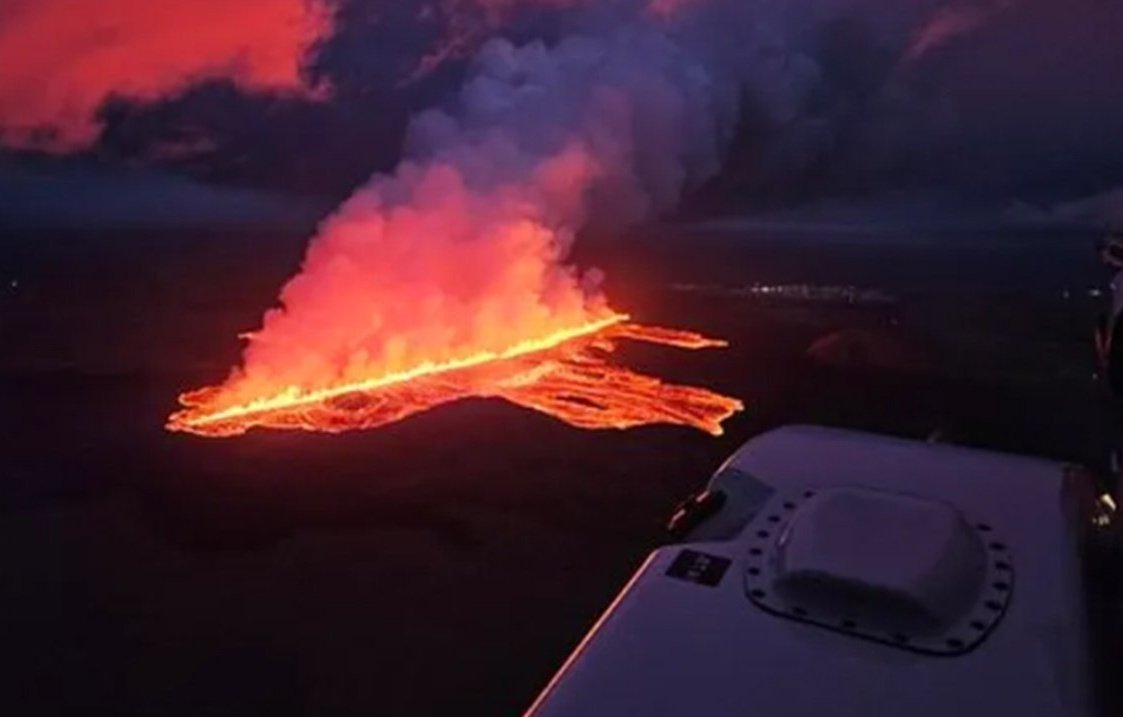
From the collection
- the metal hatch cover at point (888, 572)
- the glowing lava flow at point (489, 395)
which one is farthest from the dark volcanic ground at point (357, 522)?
the metal hatch cover at point (888, 572)

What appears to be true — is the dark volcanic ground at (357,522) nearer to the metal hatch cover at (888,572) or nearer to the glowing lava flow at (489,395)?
the glowing lava flow at (489,395)

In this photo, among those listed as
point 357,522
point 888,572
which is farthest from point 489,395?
point 888,572

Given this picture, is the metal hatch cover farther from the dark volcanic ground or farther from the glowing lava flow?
the glowing lava flow

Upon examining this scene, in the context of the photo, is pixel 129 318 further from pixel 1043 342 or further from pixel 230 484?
pixel 1043 342

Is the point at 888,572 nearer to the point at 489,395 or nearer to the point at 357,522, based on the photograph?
the point at 357,522

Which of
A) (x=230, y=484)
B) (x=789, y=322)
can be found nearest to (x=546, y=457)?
(x=230, y=484)

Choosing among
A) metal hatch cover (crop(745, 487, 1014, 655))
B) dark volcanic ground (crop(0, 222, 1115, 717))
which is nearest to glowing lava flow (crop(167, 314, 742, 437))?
dark volcanic ground (crop(0, 222, 1115, 717))
